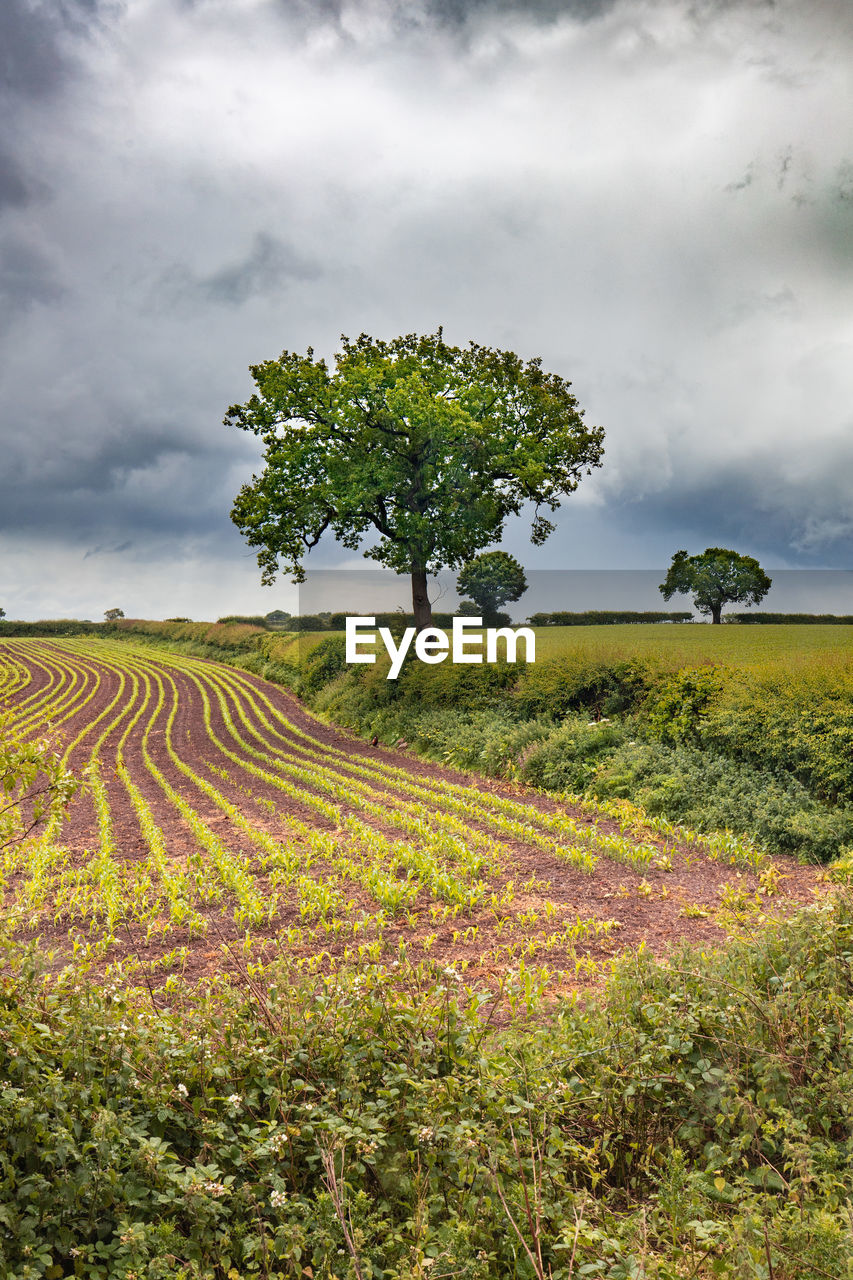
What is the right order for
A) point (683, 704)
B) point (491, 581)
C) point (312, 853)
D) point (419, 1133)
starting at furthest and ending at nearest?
point (491, 581) < point (683, 704) < point (312, 853) < point (419, 1133)

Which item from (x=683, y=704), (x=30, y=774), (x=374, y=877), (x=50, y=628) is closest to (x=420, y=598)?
(x=683, y=704)

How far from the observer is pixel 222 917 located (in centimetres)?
856

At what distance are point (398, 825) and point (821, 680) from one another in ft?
24.1

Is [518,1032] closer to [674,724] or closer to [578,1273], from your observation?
[578,1273]

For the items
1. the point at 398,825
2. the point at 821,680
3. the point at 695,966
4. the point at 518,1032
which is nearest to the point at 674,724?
the point at 821,680

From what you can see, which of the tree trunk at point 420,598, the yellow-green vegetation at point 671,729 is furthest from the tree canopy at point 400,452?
the yellow-green vegetation at point 671,729

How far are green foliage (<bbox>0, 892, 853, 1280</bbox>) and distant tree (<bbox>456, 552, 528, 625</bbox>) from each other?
4226 cm

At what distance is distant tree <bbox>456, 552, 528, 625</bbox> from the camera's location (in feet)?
159

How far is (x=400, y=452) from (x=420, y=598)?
219 inches

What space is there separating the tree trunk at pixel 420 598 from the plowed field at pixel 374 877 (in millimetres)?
10297

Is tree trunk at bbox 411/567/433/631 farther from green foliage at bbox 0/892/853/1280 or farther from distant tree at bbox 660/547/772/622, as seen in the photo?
distant tree at bbox 660/547/772/622

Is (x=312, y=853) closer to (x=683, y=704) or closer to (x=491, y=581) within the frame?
(x=683, y=704)

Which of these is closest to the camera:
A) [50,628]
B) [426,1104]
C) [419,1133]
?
[419,1133]

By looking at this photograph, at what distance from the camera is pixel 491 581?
49625 millimetres
